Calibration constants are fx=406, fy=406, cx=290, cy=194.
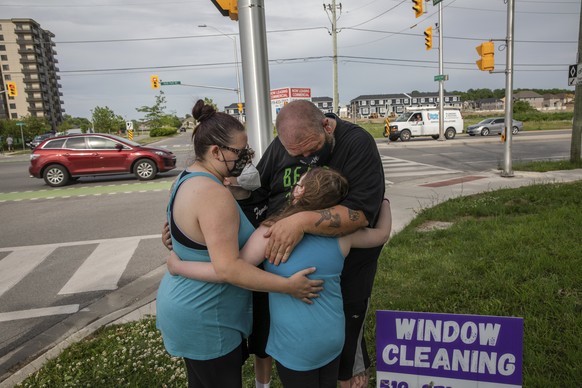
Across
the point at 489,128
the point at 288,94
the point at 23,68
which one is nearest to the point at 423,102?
the point at 489,128

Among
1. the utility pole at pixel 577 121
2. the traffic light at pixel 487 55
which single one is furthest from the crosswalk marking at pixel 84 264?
the utility pole at pixel 577 121

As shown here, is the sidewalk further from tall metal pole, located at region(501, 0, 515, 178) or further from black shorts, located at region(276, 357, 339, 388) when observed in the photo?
black shorts, located at region(276, 357, 339, 388)

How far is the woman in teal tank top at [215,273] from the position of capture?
162 centimetres

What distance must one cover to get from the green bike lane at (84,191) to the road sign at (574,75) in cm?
1196

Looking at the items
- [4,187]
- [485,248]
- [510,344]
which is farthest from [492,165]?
[4,187]

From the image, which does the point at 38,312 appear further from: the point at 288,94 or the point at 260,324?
the point at 288,94

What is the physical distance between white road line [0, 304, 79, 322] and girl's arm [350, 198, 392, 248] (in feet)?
12.5

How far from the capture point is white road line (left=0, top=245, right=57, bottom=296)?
17.7 ft

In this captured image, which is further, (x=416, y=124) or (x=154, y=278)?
(x=416, y=124)

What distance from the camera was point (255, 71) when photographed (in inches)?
133

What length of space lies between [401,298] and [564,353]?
1.29 metres

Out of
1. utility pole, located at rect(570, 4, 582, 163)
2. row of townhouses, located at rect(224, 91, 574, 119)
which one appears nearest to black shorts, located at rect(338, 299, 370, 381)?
utility pole, located at rect(570, 4, 582, 163)

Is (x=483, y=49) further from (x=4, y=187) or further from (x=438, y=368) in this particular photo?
(x=4, y=187)

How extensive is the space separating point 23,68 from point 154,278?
106592mm
